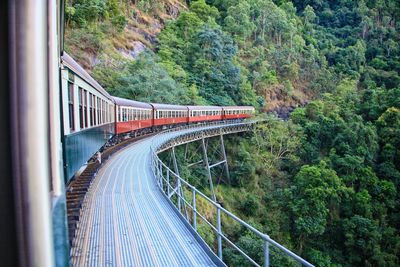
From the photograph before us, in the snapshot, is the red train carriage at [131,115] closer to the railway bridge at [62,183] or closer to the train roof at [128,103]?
the train roof at [128,103]

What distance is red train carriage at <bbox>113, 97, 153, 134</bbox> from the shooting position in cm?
1503

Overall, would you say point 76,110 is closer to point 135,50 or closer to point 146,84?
point 146,84

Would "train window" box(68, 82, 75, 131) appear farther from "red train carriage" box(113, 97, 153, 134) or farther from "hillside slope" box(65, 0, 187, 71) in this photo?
"hillside slope" box(65, 0, 187, 71)

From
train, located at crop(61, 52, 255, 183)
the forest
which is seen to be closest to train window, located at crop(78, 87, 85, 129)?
train, located at crop(61, 52, 255, 183)

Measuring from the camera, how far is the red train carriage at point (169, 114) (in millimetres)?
22828

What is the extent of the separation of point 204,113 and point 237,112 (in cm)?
726

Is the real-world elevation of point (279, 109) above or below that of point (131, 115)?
above

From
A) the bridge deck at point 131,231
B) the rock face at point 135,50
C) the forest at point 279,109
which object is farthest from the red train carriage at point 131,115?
the rock face at point 135,50

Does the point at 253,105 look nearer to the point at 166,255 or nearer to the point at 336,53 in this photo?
the point at 336,53

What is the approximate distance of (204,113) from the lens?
30875 mm

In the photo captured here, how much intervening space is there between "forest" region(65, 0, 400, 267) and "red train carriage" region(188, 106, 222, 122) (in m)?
2.43

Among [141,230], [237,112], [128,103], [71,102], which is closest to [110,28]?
[237,112]

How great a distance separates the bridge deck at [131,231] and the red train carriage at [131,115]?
656cm

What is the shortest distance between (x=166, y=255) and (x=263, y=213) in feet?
65.1
